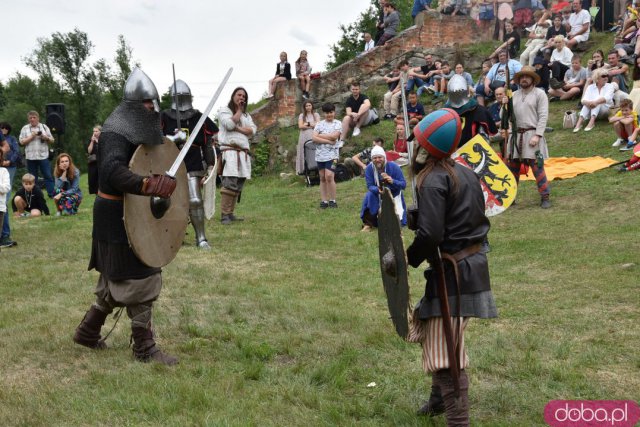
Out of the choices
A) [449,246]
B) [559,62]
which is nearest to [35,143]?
[559,62]

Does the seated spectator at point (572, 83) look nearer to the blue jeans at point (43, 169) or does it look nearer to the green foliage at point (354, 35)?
the blue jeans at point (43, 169)

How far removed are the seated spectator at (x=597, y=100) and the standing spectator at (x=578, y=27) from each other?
11.8 feet

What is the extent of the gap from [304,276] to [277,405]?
3.15 metres

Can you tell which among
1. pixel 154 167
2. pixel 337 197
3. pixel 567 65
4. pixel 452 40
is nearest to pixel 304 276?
pixel 154 167

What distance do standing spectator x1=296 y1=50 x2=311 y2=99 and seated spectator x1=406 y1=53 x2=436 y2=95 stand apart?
241cm

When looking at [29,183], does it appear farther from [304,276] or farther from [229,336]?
[229,336]

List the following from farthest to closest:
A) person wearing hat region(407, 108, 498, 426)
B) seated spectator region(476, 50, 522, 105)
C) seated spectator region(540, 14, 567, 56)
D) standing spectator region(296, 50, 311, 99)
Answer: standing spectator region(296, 50, 311, 99)
seated spectator region(540, 14, 567, 56)
seated spectator region(476, 50, 522, 105)
person wearing hat region(407, 108, 498, 426)

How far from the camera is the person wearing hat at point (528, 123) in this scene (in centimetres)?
912

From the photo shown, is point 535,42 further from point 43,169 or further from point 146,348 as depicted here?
point 146,348

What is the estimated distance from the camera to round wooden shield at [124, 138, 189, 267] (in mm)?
4414

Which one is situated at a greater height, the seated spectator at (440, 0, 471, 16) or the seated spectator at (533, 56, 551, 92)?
the seated spectator at (440, 0, 471, 16)

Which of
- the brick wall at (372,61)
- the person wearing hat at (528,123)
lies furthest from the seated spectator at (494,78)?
the person wearing hat at (528,123)

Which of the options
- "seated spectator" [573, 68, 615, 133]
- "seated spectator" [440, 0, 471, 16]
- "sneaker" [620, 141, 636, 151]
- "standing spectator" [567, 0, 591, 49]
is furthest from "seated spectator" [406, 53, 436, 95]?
"sneaker" [620, 141, 636, 151]

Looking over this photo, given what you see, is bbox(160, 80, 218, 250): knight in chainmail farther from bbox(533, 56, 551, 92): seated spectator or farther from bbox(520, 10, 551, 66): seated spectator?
bbox(520, 10, 551, 66): seated spectator
